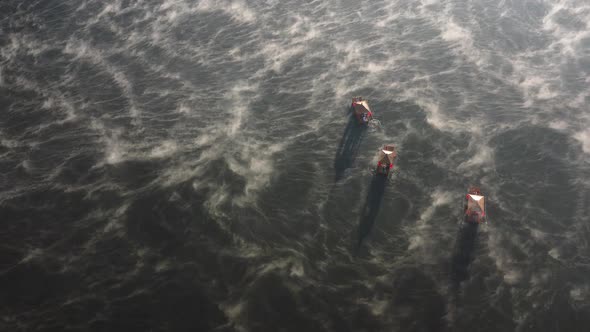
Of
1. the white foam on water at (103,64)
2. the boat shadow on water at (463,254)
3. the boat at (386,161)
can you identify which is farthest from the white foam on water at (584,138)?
the white foam on water at (103,64)

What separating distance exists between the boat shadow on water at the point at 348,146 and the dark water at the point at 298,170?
6.0 inches

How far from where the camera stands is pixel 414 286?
90.5ft

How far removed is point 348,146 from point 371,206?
21.3 feet

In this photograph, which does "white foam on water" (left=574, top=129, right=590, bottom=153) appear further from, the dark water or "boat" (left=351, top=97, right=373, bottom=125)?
"boat" (left=351, top=97, right=373, bottom=125)

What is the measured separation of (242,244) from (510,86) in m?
30.4

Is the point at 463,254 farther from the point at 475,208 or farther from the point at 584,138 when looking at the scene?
the point at 584,138

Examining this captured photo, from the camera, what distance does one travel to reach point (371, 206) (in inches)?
1238

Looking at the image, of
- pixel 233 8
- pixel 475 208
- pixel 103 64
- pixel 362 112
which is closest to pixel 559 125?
pixel 475 208

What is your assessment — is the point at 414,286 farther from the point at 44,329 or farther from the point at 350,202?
the point at 44,329

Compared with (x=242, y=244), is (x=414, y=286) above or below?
below

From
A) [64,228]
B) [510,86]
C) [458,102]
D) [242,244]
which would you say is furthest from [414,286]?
[64,228]

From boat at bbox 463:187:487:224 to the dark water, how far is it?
0.69m

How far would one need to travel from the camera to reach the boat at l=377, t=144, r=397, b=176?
106ft

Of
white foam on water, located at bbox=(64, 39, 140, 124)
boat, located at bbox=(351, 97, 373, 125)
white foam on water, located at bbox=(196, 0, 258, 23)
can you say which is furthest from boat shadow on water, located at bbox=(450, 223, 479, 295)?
white foam on water, located at bbox=(196, 0, 258, 23)
